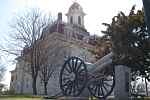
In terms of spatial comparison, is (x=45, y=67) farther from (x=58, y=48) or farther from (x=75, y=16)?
(x=75, y=16)

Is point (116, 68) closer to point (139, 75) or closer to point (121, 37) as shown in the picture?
point (121, 37)

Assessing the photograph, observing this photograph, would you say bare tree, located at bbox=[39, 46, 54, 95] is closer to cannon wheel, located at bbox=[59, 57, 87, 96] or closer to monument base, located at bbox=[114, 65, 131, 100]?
cannon wheel, located at bbox=[59, 57, 87, 96]

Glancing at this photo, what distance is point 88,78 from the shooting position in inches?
621

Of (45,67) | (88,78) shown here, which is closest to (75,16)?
(45,67)

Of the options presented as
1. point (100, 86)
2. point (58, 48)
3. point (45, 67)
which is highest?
point (58, 48)

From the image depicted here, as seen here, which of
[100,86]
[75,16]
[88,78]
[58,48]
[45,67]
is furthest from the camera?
[75,16]

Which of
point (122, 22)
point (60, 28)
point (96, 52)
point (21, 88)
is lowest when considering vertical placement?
point (21, 88)

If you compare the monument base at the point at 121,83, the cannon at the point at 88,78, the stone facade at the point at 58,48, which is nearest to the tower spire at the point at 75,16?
the stone facade at the point at 58,48

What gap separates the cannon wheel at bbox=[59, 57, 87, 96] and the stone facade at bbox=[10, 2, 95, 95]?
4.94 meters

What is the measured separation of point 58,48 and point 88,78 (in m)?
20.2

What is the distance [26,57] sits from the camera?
3400cm

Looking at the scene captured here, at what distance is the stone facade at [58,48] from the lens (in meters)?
33.8

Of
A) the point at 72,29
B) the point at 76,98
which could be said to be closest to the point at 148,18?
the point at 76,98

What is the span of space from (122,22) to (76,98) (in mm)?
6915
